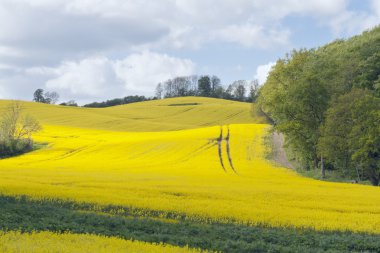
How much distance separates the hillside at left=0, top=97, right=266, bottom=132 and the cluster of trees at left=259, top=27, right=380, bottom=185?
114 feet

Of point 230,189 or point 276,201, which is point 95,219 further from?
point 230,189

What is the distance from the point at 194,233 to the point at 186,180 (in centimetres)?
1778

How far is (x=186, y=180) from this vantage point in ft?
105

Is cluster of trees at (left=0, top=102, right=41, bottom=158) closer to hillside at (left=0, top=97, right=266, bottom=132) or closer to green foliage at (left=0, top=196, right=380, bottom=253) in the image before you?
hillside at (left=0, top=97, right=266, bottom=132)

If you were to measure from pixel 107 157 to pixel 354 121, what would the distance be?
84.6 ft

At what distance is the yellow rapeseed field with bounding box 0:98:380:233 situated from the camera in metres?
19.1

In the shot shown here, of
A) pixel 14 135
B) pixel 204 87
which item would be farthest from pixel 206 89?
pixel 14 135

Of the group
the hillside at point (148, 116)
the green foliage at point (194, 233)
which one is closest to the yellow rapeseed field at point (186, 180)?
the hillside at point (148, 116)

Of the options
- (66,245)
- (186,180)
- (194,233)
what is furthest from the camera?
(186,180)

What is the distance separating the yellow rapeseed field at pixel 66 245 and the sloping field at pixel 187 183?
248cm

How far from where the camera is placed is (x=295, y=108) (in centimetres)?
4544

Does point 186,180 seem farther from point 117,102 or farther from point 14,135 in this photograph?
point 117,102

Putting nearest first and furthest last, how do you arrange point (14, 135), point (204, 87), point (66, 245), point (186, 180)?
1. point (66, 245)
2. point (186, 180)
3. point (14, 135)
4. point (204, 87)

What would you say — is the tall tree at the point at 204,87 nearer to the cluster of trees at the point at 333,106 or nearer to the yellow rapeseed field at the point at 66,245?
the cluster of trees at the point at 333,106
